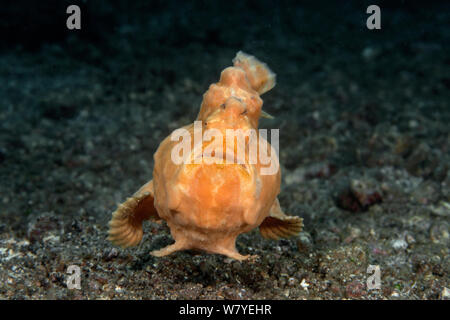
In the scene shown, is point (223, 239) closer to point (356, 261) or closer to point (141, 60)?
point (356, 261)

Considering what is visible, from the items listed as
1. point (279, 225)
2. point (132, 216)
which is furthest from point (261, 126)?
point (132, 216)

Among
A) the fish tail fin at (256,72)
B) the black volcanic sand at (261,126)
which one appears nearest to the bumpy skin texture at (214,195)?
the fish tail fin at (256,72)

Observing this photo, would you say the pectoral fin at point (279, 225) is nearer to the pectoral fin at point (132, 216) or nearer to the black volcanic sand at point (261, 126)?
the black volcanic sand at point (261, 126)

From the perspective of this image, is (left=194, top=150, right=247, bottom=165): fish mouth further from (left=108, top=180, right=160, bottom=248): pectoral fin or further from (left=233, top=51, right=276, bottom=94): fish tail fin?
(left=233, top=51, right=276, bottom=94): fish tail fin

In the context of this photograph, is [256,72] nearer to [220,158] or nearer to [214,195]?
[220,158]

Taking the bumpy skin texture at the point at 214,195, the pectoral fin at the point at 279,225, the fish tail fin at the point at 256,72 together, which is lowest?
the pectoral fin at the point at 279,225

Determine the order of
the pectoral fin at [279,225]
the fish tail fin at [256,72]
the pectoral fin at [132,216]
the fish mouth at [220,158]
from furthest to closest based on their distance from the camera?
1. the fish tail fin at [256,72]
2. the pectoral fin at [279,225]
3. the pectoral fin at [132,216]
4. the fish mouth at [220,158]

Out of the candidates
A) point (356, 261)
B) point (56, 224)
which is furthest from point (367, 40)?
point (56, 224)

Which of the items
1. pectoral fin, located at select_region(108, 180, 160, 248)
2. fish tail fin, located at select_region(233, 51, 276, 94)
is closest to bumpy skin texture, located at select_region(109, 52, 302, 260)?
pectoral fin, located at select_region(108, 180, 160, 248)
